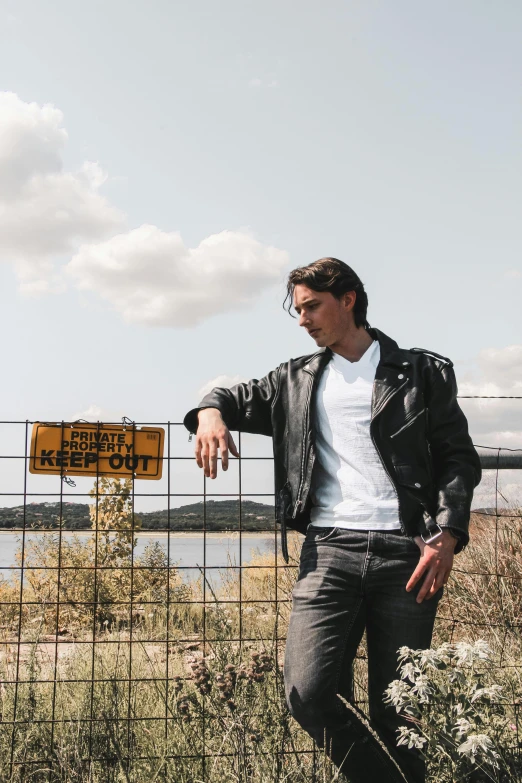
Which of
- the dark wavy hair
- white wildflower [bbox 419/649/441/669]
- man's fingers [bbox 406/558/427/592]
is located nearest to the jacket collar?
the dark wavy hair

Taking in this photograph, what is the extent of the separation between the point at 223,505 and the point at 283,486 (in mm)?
681

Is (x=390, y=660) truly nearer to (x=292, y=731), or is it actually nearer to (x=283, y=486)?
(x=283, y=486)

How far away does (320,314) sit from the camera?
307cm

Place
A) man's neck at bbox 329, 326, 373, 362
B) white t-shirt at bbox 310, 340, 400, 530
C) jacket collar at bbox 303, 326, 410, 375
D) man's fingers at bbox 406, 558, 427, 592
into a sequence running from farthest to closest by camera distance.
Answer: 1. man's neck at bbox 329, 326, 373, 362
2. jacket collar at bbox 303, 326, 410, 375
3. white t-shirt at bbox 310, 340, 400, 530
4. man's fingers at bbox 406, 558, 427, 592

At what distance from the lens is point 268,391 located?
127 inches

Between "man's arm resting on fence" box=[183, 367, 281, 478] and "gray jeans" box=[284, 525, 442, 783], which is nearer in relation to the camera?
"gray jeans" box=[284, 525, 442, 783]

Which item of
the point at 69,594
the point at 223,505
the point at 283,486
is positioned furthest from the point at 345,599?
the point at 69,594

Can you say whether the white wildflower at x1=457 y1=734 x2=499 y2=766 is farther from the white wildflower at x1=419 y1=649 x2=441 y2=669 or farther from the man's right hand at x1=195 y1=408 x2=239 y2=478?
the man's right hand at x1=195 y1=408 x2=239 y2=478

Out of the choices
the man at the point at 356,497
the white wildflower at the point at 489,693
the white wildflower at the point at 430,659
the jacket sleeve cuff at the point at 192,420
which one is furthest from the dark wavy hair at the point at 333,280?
the white wildflower at the point at 489,693

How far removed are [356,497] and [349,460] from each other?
16 cm

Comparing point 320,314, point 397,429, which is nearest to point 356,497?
point 397,429

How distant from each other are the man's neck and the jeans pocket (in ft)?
2.40

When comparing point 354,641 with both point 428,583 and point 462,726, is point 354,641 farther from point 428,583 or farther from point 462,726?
point 462,726

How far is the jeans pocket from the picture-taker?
2820 mm
